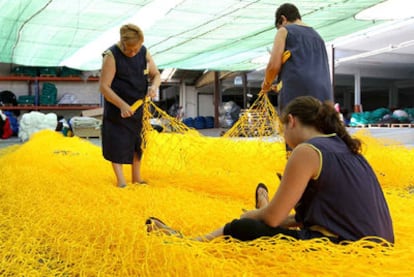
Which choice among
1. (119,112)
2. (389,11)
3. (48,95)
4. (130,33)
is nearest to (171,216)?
(119,112)

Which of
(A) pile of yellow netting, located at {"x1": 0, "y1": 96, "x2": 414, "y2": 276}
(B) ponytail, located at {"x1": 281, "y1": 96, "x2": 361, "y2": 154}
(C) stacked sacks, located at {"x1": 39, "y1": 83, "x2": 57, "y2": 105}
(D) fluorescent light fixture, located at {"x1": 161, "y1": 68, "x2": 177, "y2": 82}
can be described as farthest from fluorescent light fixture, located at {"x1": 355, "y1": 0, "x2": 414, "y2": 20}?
(D) fluorescent light fixture, located at {"x1": 161, "y1": 68, "x2": 177, "y2": 82}

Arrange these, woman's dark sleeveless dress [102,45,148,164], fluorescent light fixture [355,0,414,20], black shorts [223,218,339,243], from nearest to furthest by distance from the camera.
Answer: black shorts [223,218,339,243] < woman's dark sleeveless dress [102,45,148,164] < fluorescent light fixture [355,0,414,20]

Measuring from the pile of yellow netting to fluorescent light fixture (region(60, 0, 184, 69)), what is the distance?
5.98 ft

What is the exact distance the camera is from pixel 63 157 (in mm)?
4301

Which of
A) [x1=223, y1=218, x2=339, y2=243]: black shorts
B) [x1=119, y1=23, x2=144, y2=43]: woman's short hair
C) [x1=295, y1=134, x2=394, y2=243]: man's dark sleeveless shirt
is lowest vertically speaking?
[x1=223, y1=218, x2=339, y2=243]: black shorts

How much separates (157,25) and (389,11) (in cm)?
326

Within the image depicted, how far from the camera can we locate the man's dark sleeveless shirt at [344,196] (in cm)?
129

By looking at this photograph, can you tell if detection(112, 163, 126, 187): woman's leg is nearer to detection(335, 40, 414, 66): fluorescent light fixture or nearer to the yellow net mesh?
the yellow net mesh

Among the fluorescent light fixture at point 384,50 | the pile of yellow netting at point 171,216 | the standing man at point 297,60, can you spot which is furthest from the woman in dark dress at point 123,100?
the fluorescent light fixture at point 384,50

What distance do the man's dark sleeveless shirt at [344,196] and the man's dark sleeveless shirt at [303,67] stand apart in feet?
4.04

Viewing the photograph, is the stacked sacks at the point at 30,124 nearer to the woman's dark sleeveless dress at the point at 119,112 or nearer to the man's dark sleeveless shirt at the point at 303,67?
the woman's dark sleeveless dress at the point at 119,112

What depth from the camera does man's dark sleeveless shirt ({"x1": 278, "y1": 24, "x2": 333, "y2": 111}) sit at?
251 centimetres

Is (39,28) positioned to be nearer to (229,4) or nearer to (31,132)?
(229,4)

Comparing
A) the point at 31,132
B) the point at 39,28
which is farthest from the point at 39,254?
the point at 31,132
